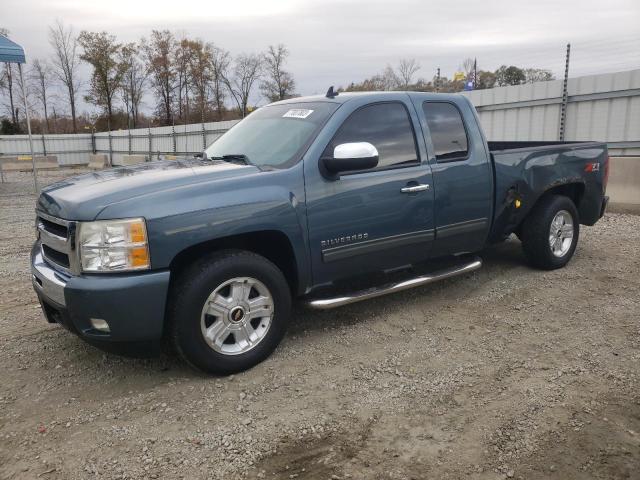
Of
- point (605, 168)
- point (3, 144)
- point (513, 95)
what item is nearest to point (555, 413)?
point (605, 168)

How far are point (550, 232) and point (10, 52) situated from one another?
41.8ft

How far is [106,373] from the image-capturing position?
11.8 ft

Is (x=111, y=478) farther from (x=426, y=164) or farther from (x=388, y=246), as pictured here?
(x=426, y=164)

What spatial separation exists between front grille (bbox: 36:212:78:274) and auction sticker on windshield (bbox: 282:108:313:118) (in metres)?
1.95

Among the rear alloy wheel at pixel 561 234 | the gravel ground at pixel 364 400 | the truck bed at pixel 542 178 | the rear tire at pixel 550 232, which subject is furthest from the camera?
the rear alloy wheel at pixel 561 234

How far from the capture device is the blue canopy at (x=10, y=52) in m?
12.4

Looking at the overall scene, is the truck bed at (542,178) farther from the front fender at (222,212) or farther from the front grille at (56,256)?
the front grille at (56,256)

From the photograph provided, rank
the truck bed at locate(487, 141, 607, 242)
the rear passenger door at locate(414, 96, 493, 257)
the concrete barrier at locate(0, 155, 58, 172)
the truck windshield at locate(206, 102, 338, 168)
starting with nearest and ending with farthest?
the truck windshield at locate(206, 102, 338, 168) → the rear passenger door at locate(414, 96, 493, 257) → the truck bed at locate(487, 141, 607, 242) → the concrete barrier at locate(0, 155, 58, 172)

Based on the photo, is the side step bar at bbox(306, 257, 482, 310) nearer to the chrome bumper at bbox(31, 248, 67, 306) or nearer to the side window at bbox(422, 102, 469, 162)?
the side window at bbox(422, 102, 469, 162)

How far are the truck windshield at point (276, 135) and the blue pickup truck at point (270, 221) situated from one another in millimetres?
16

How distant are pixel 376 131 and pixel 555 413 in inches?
94.0

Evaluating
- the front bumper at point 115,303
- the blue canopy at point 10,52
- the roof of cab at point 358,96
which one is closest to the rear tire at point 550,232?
the roof of cab at point 358,96

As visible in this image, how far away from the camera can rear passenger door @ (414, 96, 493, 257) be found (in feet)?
14.6

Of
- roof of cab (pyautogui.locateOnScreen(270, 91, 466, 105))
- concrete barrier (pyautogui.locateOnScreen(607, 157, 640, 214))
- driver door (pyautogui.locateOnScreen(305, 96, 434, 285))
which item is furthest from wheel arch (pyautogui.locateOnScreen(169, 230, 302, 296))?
concrete barrier (pyautogui.locateOnScreen(607, 157, 640, 214))
